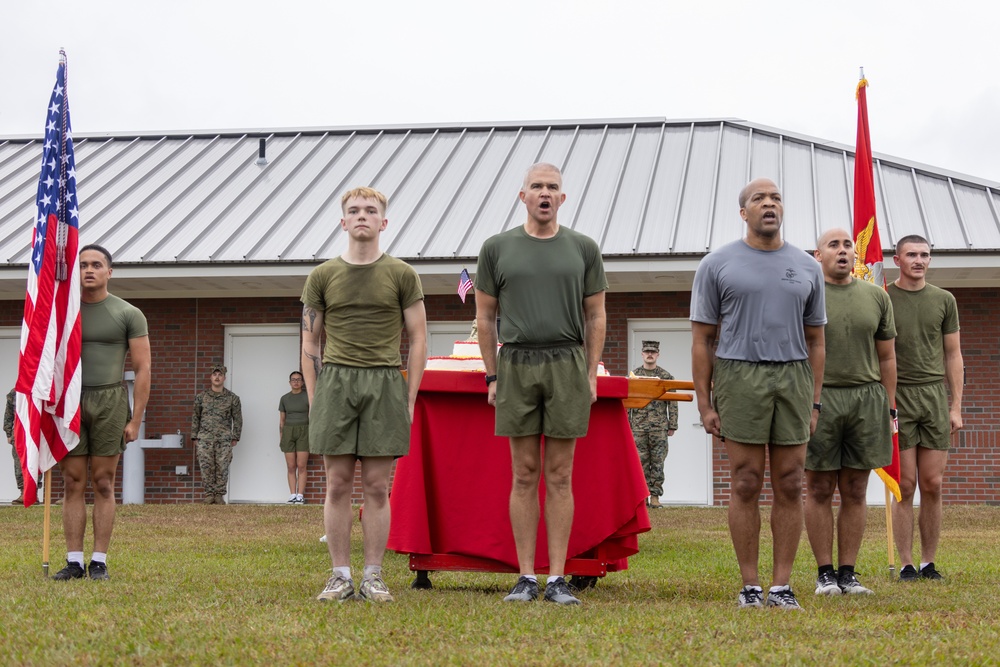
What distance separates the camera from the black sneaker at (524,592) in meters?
5.86

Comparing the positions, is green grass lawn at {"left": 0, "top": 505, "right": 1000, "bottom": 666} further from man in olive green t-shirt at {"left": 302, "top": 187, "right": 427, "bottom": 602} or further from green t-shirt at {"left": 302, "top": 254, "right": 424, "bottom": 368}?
green t-shirt at {"left": 302, "top": 254, "right": 424, "bottom": 368}

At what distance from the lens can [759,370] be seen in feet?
19.0

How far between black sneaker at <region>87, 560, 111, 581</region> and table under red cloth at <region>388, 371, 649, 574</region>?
1.72 m

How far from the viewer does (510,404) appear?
237 inches

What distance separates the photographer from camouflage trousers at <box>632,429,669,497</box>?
15.3 meters

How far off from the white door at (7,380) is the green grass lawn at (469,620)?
10379 mm

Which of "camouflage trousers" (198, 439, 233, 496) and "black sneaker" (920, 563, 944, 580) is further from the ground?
"camouflage trousers" (198, 439, 233, 496)

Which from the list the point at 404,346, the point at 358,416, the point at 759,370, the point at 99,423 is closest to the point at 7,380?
→ the point at 404,346

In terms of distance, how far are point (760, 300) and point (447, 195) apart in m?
12.9

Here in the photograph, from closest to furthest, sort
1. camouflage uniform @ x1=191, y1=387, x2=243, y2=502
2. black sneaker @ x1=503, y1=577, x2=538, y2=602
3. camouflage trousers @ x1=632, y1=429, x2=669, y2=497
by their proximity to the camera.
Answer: black sneaker @ x1=503, y1=577, x2=538, y2=602 → camouflage trousers @ x1=632, y1=429, x2=669, y2=497 → camouflage uniform @ x1=191, y1=387, x2=243, y2=502

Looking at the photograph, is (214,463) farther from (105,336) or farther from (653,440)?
(105,336)

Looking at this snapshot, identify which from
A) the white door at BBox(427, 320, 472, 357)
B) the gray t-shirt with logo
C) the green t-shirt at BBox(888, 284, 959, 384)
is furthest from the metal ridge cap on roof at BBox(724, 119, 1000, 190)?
the gray t-shirt with logo

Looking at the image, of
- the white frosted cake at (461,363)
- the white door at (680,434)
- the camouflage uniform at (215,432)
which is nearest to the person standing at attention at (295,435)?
the camouflage uniform at (215,432)

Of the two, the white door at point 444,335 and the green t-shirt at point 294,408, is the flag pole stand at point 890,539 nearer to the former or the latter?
the white door at point 444,335
